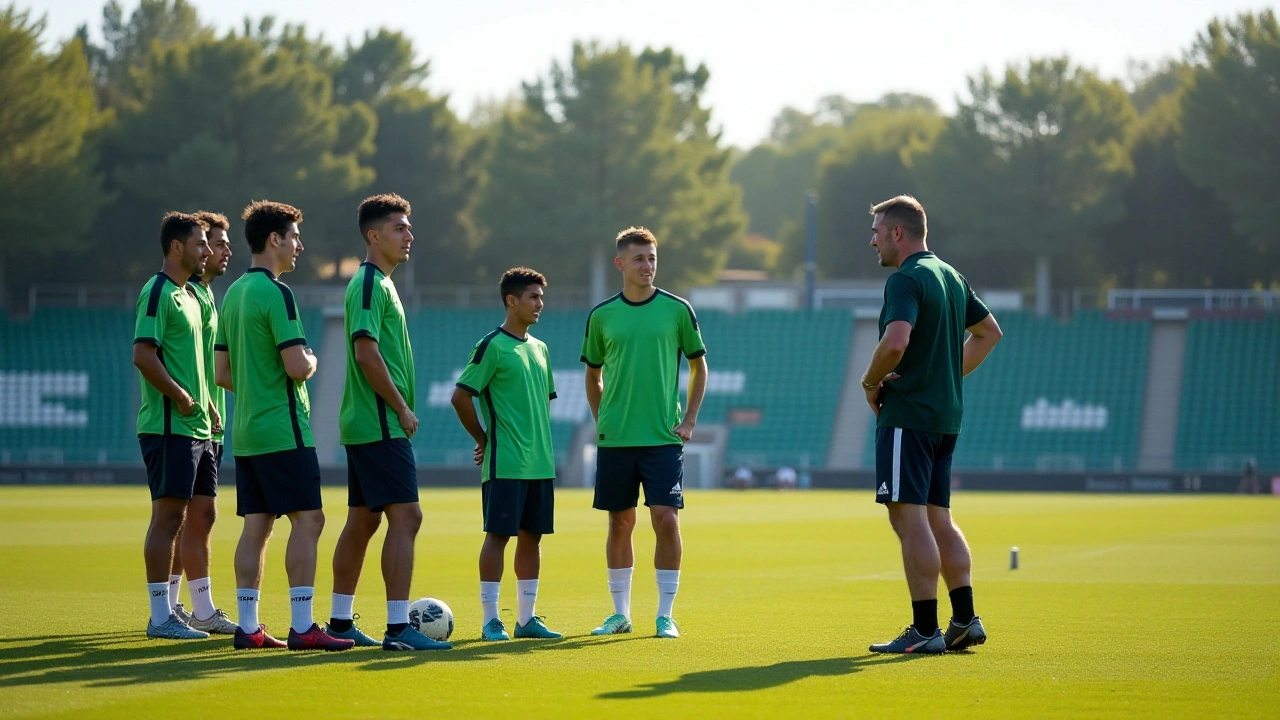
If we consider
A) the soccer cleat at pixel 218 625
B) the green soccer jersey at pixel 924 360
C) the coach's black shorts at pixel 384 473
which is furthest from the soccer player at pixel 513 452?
the green soccer jersey at pixel 924 360

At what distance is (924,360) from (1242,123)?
5495 centimetres

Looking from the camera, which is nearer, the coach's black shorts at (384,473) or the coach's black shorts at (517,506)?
the coach's black shorts at (384,473)

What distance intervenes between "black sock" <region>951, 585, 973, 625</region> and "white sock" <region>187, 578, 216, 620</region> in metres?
4.58

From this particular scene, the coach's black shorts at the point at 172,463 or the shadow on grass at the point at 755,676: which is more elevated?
the coach's black shorts at the point at 172,463

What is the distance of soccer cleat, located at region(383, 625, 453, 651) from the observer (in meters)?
8.89

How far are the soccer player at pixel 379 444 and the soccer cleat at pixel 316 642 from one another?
0.75 ft

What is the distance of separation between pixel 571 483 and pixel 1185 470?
19.0 m

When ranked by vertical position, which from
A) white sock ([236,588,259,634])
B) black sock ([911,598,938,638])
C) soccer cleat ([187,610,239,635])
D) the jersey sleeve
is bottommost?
soccer cleat ([187,610,239,635])

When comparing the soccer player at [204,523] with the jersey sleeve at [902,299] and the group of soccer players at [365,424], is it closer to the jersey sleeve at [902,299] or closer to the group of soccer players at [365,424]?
the group of soccer players at [365,424]

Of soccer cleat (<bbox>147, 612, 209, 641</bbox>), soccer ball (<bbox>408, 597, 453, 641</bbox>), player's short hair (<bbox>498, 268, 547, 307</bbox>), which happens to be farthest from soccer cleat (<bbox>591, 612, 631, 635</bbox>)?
soccer cleat (<bbox>147, 612, 209, 641</bbox>)

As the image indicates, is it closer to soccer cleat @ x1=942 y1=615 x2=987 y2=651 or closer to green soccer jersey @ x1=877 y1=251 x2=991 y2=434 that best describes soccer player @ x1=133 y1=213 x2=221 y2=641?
green soccer jersey @ x1=877 y1=251 x2=991 y2=434

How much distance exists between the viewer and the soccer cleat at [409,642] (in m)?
8.89

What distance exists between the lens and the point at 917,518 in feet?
29.5

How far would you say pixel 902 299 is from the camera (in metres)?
9.01
